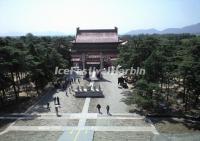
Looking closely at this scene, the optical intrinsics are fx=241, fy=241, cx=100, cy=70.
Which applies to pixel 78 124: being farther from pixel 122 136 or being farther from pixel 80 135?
pixel 122 136

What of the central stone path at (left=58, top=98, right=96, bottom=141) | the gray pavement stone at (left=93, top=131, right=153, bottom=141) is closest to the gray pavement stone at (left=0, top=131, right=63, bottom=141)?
the central stone path at (left=58, top=98, right=96, bottom=141)

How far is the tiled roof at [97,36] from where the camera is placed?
185 feet

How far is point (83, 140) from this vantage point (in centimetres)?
2033

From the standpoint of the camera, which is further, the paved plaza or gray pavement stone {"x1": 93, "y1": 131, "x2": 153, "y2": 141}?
the paved plaza

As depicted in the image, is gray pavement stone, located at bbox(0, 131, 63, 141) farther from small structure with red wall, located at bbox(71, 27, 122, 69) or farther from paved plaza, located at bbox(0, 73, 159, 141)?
small structure with red wall, located at bbox(71, 27, 122, 69)

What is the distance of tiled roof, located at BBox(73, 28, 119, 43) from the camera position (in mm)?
56500

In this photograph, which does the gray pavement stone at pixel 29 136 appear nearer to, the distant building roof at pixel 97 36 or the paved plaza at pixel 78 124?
the paved plaza at pixel 78 124

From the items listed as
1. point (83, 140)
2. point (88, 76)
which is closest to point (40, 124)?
point (83, 140)

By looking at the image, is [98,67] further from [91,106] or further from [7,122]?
[7,122]

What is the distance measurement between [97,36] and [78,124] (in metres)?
36.9

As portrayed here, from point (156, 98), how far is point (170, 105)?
7.88 ft

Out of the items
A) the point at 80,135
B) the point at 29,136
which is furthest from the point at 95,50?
the point at 29,136

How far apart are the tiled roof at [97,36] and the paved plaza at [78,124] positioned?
2684 cm

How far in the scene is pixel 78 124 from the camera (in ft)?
78.4
